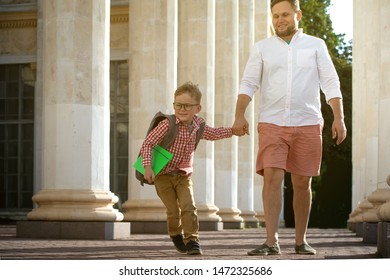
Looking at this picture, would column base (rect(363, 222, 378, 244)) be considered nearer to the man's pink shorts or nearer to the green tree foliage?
the man's pink shorts

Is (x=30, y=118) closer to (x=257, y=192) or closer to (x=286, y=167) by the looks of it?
(x=257, y=192)

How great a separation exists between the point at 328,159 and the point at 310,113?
5949 centimetres

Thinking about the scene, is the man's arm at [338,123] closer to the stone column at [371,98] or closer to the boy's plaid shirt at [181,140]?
the boy's plaid shirt at [181,140]

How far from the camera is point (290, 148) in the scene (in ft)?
39.0

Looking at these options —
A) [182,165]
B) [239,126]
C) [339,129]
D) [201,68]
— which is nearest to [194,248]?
[182,165]

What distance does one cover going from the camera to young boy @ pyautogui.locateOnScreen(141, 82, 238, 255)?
12.3 m

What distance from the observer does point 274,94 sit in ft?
38.8

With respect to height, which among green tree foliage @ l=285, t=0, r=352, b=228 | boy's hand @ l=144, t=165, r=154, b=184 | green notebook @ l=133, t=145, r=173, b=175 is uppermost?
green notebook @ l=133, t=145, r=173, b=175

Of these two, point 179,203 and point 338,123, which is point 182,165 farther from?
point 338,123

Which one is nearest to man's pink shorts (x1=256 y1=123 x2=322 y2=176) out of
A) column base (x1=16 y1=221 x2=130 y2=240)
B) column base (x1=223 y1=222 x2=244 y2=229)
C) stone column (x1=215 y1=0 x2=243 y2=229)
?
column base (x1=16 y1=221 x2=130 y2=240)

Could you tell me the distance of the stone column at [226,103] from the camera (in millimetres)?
37062

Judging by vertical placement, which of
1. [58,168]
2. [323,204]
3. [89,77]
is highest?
[89,77]

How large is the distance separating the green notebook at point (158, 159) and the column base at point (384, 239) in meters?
2.72
